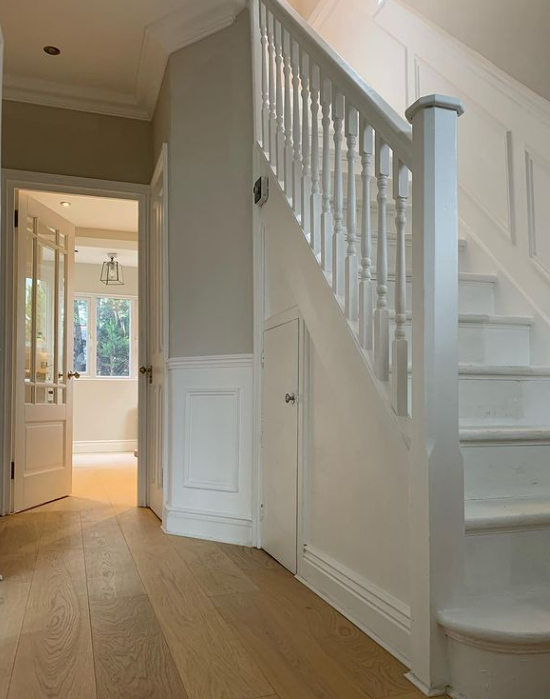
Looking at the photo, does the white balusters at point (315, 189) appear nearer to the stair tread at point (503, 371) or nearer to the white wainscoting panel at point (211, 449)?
the stair tread at point (503, 371)

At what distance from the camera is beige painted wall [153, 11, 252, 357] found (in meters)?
2.98

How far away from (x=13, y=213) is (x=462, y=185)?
2748 millimetres

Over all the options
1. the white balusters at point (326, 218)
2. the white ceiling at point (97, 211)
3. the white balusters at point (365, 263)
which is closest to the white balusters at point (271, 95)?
the white balusters at point (326, 218)

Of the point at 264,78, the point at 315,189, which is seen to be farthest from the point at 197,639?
the point at 264,78

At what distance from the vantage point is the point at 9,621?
Answer: 6.24 feet

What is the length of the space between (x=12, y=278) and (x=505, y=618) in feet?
11.2

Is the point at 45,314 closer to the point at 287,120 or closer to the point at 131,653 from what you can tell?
the point at 287,120

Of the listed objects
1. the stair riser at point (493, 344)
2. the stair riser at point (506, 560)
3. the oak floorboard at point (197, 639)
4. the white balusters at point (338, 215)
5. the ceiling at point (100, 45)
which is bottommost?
the oak floorboard at point (197, 639)

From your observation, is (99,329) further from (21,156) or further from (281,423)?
(281,423)

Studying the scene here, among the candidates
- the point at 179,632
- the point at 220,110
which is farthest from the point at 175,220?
the point at 179,632

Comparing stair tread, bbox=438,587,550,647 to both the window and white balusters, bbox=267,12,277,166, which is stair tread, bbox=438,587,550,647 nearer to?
white balusters, bbox=267,12,277,166

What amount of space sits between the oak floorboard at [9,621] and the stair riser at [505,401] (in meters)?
1.51

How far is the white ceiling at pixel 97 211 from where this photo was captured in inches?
213

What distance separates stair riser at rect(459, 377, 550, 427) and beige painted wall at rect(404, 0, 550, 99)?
3.95 ft
